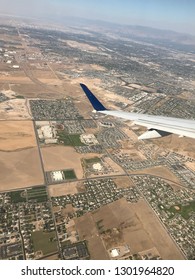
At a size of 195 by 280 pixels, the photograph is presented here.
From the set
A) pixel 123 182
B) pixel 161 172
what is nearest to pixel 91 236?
pixel 123 182

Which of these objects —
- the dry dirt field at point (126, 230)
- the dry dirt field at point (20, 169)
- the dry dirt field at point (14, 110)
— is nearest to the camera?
the dry dirt field at point (126, 230)

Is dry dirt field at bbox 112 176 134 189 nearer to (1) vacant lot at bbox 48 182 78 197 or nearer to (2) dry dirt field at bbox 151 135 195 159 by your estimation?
(1) vacant lot at bbox 48 182 78 197

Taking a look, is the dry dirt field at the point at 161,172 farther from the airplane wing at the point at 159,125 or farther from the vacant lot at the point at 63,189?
the airplane wing at the point at 159,125

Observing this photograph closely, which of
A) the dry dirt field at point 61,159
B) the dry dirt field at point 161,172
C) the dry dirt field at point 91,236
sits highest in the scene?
the dry dirt field at point 91,236

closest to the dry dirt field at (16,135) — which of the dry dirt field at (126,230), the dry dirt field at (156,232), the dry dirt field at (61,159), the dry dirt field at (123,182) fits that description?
the dry dirt field at (61,159)

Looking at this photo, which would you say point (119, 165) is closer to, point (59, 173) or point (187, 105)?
point (59, 173)

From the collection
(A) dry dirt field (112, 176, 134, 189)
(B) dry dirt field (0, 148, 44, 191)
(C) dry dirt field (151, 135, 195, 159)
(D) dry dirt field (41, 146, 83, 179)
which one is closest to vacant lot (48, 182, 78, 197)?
(B) dry dirt field (0, 148, 44, 191)
